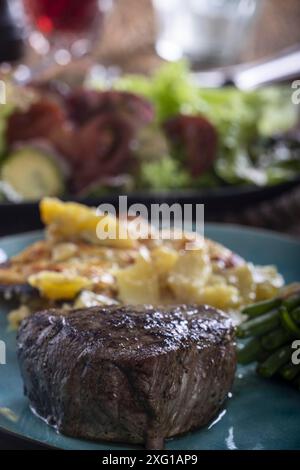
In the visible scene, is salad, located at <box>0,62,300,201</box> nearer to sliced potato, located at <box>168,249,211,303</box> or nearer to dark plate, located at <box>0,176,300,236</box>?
dark plate, located at <box>0,176,300,236</box>

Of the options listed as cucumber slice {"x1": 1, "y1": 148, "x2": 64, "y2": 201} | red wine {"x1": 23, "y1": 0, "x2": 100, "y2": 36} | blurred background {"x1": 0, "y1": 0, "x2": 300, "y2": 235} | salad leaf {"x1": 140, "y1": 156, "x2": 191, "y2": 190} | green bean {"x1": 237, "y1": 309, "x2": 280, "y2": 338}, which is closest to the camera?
green bean {"x1": 237, "y1": 309, "x2": 280, "y2": 338}

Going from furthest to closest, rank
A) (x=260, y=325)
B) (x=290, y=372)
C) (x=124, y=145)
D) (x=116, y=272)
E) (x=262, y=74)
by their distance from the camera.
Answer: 1. (x=262, y=74)
2. (x=124, y=145)
3. (x=116, y=272)
4. (x=260, y=325)
5. (x=290, y=372)

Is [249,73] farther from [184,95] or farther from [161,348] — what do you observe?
[161,348]

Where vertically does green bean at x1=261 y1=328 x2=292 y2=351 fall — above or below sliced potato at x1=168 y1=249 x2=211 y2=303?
below

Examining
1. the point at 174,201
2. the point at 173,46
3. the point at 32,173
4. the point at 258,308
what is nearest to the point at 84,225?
the point at 258,308

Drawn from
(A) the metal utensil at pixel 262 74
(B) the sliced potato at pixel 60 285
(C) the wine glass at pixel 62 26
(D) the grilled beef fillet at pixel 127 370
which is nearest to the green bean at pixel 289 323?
(D) the grilled beef fillet at pixel 127 370

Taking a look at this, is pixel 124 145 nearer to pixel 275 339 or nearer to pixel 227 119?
pixel 227 119

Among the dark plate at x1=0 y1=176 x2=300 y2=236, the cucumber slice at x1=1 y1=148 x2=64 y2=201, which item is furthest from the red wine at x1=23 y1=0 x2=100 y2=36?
the dark plate at x1=0 y1=176 x2=300 y2=236
